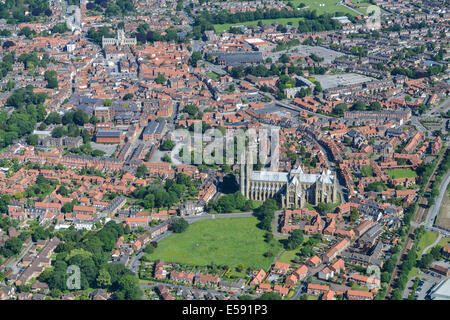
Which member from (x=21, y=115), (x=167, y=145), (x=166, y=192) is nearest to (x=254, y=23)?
(x=21, y=115)

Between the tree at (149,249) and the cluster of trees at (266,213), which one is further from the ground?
the cluster of trees at (266,213)

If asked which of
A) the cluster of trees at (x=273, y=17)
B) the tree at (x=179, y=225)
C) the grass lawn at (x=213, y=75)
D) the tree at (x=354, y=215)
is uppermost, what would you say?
the cluster of trees at (x=273, y=17)

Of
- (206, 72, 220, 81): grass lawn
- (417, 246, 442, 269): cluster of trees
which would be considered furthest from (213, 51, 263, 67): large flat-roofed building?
(417, 246, 442, 269): cluster of trees

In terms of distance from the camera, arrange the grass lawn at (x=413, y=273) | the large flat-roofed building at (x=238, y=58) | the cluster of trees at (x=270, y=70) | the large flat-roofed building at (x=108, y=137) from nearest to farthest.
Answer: the grass lawn at (x=413, y=273)
the large flat-roofed building at (x=108, y=137)
the cluster of trees at (x=270, y=70)
the large flat-roofed building at (x=238, y=58)

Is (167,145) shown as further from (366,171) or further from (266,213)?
(366,171)

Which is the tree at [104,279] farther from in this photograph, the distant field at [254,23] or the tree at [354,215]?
the distant field at [254,23]

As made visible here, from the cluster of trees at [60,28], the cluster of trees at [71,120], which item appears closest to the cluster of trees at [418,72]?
the cluster of trees at [71,120]
